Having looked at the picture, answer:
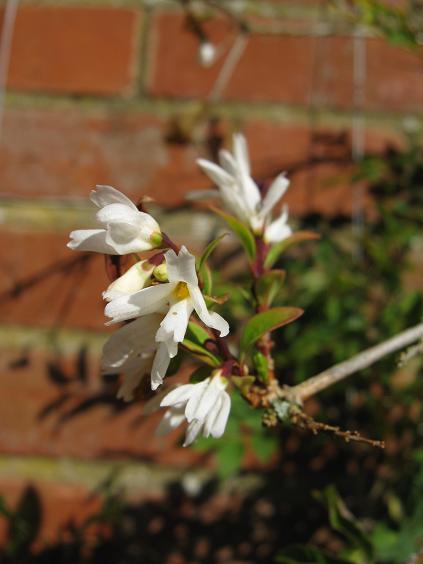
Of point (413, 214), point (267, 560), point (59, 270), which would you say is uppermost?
point (413, 214)

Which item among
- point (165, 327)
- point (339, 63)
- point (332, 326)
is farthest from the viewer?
point (339, 63)

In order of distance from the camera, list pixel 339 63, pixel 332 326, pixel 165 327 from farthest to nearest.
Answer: pixel 339 63 → pixel 332 326 → pixel 165 327

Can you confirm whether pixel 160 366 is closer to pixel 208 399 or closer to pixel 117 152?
pixel 208 399

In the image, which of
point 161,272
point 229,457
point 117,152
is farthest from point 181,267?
point 117,152

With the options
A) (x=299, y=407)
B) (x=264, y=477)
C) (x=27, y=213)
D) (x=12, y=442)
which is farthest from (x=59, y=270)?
(x=299, y=407)

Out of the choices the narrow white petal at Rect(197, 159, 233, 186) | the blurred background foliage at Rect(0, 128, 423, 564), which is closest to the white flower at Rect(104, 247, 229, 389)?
the narrow white petal at Rect(197, 159, 233, 186)

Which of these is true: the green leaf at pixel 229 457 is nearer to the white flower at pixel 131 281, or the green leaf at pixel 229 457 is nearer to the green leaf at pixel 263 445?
the green leaf at pixel 263 445

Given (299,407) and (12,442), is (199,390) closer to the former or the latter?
(299,407)

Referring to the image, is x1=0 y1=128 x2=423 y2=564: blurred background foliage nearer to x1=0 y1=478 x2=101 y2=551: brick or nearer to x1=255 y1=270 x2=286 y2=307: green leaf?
x1=0 y1=478 x2=101 y2=551: brick
